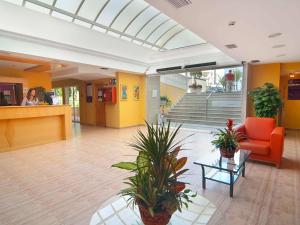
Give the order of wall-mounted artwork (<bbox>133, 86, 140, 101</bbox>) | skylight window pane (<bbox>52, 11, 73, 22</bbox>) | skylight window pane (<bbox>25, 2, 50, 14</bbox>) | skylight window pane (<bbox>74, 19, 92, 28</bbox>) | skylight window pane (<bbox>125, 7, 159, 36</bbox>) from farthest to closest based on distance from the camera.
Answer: wall-mounted artwork (<bbox>133, 86, 140, 101</bbox>) → skylight window pane (<bbox>125, 7, 159, 36</bbox>) → skylight window pane (<bbox>74, 19, 92, 28</bbox>) → skylight window pane (<bbox>52, 11, 73, 22</bbox>) → skylight window pane (<bbox>25, 2, 50, 14</bbox>)

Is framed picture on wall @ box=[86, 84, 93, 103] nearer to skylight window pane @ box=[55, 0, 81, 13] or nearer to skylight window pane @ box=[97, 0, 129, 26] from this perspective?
skylight window pane @ box=[97, 0, 129, 26]

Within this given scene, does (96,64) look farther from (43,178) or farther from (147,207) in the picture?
(147,207)

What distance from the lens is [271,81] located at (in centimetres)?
684

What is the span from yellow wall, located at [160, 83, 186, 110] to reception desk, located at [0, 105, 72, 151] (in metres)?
4.76

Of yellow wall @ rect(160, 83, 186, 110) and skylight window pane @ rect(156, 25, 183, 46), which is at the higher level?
skylight window pane @ rect(156, 25, 183, 46)

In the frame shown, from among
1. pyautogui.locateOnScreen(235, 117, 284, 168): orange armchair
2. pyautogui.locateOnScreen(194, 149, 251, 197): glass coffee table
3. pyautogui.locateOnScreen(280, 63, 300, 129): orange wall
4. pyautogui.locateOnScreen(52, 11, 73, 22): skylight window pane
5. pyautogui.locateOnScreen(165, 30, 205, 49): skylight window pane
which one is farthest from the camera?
pyautogui.locateOnScreen(280, 63, 300, 129): orange wall

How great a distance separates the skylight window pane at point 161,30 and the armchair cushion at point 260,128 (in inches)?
181

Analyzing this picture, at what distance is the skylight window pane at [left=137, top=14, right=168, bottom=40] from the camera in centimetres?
674

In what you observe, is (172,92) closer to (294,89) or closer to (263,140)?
(294,89)

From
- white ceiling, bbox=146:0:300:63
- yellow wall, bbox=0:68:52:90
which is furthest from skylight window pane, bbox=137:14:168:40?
yellow wall, bbox=0:68:52:90

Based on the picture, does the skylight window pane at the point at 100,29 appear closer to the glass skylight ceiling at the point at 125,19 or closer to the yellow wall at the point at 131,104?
the glass skylight ceiling at the point at 125,19

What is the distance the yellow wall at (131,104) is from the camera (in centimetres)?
861

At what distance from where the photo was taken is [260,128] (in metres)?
4.34

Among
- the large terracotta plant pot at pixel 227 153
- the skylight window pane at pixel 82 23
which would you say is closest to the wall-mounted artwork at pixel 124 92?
the skylight window pane at pixel 82 23
